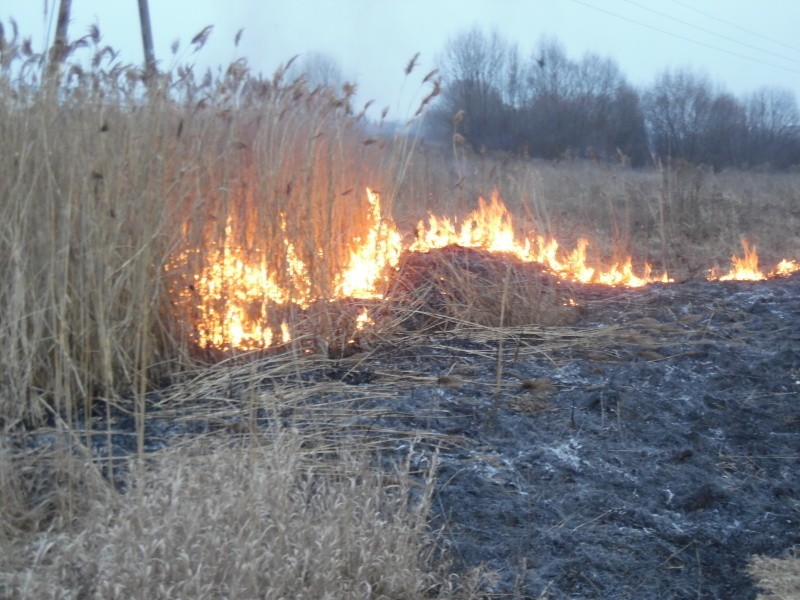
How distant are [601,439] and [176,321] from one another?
2.27 metres

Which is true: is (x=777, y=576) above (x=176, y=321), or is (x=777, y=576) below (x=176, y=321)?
below

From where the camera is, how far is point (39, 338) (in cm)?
405

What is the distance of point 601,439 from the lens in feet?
13.4

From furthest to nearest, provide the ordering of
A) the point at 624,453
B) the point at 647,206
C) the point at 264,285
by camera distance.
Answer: the point at 647,206 → the point at 264,285 → the point at 624,453

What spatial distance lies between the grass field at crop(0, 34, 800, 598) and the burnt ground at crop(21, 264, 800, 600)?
0.87ft

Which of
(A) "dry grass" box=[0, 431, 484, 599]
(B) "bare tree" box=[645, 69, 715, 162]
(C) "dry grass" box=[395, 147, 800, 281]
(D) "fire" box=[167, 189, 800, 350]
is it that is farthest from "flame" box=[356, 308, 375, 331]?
(B) "bare tree" box=[645, 69, 715, 162]

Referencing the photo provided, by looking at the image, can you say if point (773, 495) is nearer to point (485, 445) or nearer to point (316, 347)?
point (485, 445)

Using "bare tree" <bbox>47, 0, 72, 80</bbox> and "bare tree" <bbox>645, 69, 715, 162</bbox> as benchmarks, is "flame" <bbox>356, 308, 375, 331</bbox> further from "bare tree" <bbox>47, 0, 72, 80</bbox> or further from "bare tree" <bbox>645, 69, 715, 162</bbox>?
"bare tree" <bbox>645, 69, 715, 162</bbox>

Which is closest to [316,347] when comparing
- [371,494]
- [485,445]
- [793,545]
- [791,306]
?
[485,445]

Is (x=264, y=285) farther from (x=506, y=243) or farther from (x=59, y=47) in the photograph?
(x=506, y=243)

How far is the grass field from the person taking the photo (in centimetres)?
277

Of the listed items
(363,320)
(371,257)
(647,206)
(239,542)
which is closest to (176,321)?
(363,320)

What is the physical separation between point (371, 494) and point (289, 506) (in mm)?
340

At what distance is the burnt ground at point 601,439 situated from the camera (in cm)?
324
